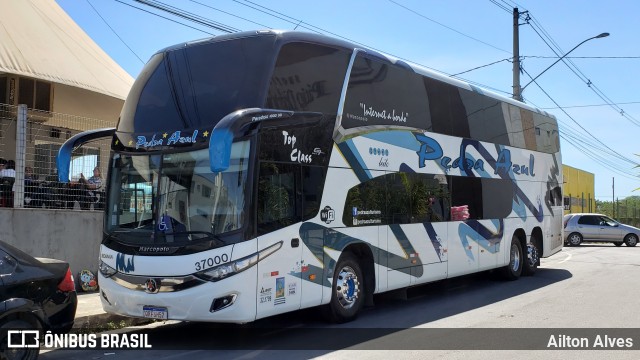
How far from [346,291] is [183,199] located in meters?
3.06

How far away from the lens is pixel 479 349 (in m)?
7.29

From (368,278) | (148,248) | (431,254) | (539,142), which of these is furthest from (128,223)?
(539,142)

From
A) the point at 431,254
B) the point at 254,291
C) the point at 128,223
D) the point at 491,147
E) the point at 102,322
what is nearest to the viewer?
the point at 254,291

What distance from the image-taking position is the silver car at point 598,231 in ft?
99.1

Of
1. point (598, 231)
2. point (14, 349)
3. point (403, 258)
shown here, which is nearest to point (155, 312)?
point (14, 349)

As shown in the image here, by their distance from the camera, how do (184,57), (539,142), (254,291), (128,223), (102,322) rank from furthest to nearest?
(539,142)
(102,322)
(184,57)
(128,223)
(254,291)

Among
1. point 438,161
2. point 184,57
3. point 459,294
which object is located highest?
point 184,57

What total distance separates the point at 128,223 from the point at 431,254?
5.65 m

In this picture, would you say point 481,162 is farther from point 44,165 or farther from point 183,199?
point 44,165

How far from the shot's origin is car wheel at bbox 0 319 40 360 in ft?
19.9

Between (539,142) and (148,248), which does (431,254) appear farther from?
(539,142)

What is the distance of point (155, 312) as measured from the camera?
23.8 feet

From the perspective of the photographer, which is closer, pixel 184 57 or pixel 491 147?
pixel 184 57


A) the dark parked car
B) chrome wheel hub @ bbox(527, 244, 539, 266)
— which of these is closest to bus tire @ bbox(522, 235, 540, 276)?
chrome wheel hub @ bbox(527, 244, 539, 266)
